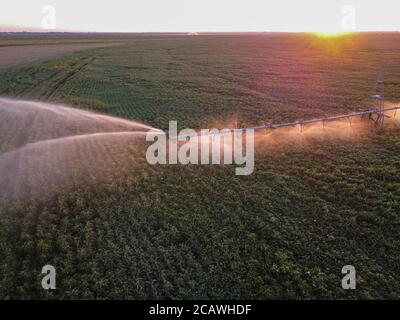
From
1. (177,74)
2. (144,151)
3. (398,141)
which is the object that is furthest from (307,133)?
(177,74)
